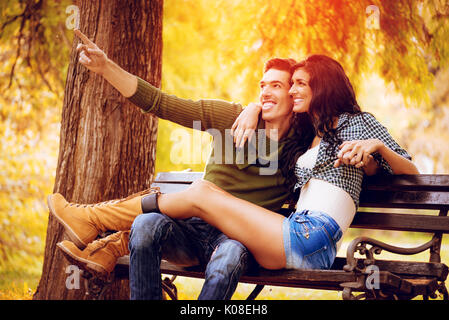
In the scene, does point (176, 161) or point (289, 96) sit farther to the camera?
point (176, 161)

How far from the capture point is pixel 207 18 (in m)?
9.49

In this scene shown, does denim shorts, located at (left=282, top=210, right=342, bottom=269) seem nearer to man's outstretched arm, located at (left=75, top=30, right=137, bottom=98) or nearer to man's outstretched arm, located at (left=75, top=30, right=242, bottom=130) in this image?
man's outstretched arm, located at (left=75, top=30, right=242, bottom=130)

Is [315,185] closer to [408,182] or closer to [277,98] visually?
[408,182]

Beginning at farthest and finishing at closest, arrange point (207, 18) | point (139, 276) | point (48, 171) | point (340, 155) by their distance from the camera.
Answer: point (207, 18)
point (48, 171)
point (340, 155)
point (139, 276)

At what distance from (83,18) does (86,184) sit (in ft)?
4.04

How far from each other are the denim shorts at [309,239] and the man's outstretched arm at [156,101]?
3.06 feet

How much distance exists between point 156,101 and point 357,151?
49.2 inches

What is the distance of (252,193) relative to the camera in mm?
3420

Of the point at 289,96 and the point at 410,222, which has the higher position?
the point at 289,96

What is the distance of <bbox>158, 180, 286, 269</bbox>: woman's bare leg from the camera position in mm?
2918

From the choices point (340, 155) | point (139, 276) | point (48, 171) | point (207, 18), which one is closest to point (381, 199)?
point (340, 155)

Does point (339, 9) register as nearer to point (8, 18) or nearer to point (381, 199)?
point (381, 199)

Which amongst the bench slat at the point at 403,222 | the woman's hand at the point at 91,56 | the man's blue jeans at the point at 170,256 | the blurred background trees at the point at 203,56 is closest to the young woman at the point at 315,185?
the man's blue jeans at the point at 170,256

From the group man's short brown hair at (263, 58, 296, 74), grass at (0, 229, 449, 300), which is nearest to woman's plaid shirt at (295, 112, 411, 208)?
man's short brown hair at (263, 58, 296, 74)
